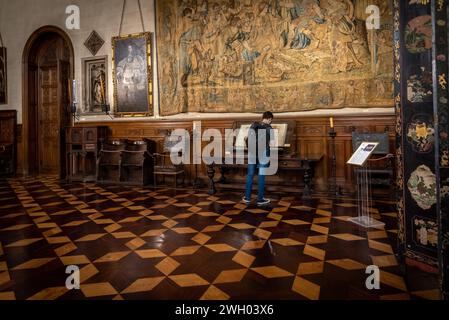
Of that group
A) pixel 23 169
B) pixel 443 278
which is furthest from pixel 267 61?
pixel 23 169

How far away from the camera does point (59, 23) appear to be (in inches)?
352

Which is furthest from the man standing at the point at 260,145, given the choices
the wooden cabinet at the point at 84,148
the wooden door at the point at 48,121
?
the wooden door at the point at 48,121

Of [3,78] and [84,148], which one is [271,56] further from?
[3,78]

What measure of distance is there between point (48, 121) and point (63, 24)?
2.95 meters

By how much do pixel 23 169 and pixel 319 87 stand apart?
29.4ft

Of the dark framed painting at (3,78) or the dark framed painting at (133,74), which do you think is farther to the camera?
the dark framed painting at (3,78)

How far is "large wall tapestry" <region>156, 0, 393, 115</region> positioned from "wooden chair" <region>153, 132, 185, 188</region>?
34.1 inches

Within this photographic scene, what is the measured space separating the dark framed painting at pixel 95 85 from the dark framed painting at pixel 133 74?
42cm

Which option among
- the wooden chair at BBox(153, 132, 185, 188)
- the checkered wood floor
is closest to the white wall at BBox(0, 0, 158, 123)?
the wooden chair at BBox(153, 132, 185, 188)

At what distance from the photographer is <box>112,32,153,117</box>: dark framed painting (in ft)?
25.6

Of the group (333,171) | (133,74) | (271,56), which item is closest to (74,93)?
(133,74)

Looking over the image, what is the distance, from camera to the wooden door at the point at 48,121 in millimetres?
9398

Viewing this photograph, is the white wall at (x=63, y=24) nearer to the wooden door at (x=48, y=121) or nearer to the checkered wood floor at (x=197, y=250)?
the wooden door at (x=48, y=121)

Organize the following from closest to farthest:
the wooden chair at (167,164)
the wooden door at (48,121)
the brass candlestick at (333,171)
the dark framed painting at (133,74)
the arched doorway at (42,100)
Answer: the brass candlestick at (333,171) → the wooden chair at (167,164) → the dark framed painting at (133,74) → the arched doorway at (42,100) → the wooden door at (48,121)
